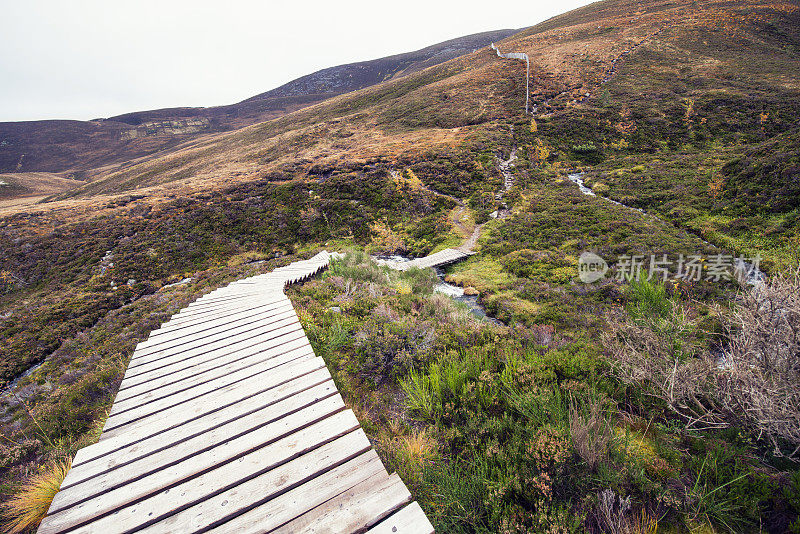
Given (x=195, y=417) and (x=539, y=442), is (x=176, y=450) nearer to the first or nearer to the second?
(x=195, y=417)

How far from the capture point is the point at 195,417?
9.28ft

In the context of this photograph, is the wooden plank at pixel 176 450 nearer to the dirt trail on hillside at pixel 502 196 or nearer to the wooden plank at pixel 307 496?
the wooden plank at pixel 307 496

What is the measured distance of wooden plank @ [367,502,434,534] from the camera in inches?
70.8

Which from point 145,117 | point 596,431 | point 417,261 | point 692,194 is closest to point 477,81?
point 692,194

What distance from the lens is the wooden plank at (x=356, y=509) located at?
73.5 inches

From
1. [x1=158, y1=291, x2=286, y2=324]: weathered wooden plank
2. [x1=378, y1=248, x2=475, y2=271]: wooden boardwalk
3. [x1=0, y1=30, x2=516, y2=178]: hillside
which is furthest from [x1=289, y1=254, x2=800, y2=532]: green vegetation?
[x1=0, y1=30, x2=516, y2=178]: hillside

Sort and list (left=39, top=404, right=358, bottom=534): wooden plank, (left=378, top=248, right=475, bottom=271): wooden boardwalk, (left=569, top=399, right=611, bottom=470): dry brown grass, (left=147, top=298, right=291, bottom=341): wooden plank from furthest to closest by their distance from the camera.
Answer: (left=378, top=248, right=475, bottom=271): wooden boardwalk
(left=147, top=298, right=291, bottom=341): wooden plank
(left=569, top=399, right=611, bottom=470): dry brown grass
(left=39, top=404, right=358, bottom=534): wooden plank

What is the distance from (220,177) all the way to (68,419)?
106 feet

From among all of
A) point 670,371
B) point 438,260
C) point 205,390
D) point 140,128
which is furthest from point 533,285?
point 140,128

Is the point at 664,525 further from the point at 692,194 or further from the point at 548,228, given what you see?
the point at 692,194

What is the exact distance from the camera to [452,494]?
87.7 inches

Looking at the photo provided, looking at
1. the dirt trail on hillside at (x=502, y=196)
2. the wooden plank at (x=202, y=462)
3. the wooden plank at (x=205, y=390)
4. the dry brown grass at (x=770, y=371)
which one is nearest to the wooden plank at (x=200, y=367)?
the wooden plank at (x=205, y=390)

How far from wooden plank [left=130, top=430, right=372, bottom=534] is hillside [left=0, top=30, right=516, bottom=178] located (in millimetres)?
113904

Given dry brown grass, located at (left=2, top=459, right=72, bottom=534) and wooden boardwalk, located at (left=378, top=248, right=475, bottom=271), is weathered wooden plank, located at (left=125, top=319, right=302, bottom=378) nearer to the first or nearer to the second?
dry brown grass, located at (left=2, top=459, right=72, bottom=534)
